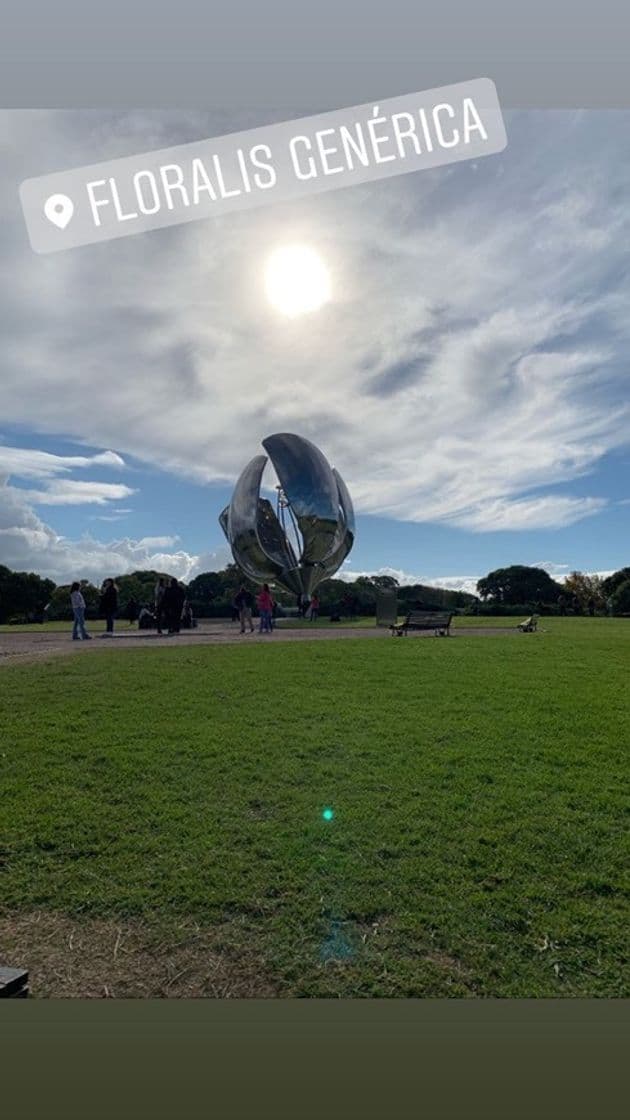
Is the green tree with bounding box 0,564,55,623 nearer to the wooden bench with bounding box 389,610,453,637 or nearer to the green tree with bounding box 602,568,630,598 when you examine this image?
the wooden bench with bounding box 389,610,453,637

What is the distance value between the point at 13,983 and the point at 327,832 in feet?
6.89

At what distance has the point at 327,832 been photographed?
4805 mm

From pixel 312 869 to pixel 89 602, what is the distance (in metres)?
28.3

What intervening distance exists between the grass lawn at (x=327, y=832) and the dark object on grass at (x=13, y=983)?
17 cm

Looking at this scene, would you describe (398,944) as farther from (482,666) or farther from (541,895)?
(482,666)

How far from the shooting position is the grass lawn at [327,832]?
370cm

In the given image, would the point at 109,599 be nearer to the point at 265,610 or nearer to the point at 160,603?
the point at 160,603

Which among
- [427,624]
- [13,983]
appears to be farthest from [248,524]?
[13,983]

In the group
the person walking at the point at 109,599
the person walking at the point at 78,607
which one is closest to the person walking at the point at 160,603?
the person walking at the point at 109,599

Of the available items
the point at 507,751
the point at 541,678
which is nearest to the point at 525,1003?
the point at 507,751

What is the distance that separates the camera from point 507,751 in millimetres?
6125

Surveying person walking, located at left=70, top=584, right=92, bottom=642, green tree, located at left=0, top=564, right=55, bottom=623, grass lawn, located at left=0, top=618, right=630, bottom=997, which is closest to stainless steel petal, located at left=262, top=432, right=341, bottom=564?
green tree, located at left=0, top=564, right=55, bottom=623

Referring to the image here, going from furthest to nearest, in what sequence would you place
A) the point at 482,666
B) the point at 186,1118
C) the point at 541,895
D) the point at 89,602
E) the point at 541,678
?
1. the point at 89,602
2. the point at 482,666
3. the point at 541,678
4. the point at 541,895
5. the point at 186,1118

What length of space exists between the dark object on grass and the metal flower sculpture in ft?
87.3
